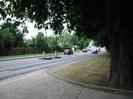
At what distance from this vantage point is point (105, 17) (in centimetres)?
1217

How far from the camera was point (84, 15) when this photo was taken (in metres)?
13.2

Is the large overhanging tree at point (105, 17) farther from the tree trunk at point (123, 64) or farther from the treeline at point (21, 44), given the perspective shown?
the treeline at point (21, 44)

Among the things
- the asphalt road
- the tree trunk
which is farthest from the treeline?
the tree trunk

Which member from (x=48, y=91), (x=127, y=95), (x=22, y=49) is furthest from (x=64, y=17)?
(x=22, y=49)

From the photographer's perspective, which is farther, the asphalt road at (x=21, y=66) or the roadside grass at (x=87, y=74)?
the asphalt road at (x=21, y=66)

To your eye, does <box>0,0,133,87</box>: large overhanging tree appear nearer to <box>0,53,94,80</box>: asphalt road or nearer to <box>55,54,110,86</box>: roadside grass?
<box>55,54,110,86</box>: roadside grass

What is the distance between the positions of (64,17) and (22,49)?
44729 millimetres

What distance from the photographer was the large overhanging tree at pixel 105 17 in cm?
1066

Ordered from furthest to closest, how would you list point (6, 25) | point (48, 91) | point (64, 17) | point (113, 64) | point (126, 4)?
point (64, 17) < point (6, 25) < point (113, 64) < point (126, 4) < point (48, 91)

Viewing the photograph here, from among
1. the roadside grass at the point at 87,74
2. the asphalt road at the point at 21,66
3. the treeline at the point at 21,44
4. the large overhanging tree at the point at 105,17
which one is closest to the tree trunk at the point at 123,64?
the large overhanging tree at the point at 105,17

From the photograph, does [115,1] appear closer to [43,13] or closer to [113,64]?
[113,64]

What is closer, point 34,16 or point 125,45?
point 125,45

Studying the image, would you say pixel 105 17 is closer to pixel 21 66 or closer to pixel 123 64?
pixel 123 64

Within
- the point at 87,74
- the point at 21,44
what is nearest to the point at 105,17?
the point at 87,74
